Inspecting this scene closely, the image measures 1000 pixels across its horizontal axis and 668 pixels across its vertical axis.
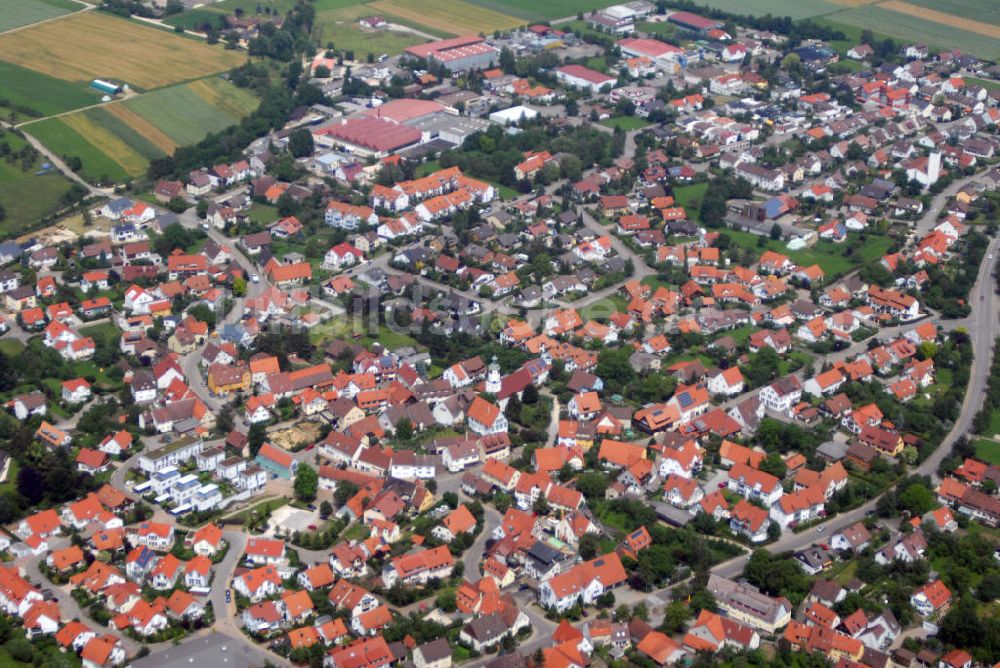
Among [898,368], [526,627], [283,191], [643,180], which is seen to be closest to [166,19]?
[283,191]

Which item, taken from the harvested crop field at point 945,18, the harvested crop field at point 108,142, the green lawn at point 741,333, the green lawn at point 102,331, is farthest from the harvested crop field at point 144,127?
the harvested crop field at point 945,18

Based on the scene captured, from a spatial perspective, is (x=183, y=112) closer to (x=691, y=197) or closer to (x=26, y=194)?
(x=26, y=194)

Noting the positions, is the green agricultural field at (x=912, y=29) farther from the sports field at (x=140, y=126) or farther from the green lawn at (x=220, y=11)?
the sports field at (x=140, y=126)

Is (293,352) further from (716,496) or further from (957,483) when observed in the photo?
(957,483)

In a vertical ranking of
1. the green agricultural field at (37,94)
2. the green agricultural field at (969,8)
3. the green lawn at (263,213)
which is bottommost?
the green agricultural field at (37,94)

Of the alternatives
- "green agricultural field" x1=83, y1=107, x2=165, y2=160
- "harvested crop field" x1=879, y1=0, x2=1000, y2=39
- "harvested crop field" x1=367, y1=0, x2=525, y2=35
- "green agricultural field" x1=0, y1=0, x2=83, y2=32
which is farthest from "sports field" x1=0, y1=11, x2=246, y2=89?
"harvested crop field" x1=879, y1=0, x2=1000, y2=39

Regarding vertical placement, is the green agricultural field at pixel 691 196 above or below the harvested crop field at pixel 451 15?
above

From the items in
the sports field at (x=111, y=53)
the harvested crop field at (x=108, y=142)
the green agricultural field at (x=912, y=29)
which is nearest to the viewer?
the harvested crop field at (x=108, y=142)
